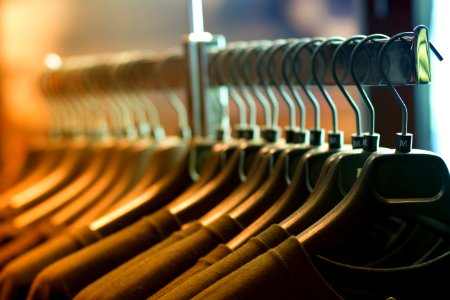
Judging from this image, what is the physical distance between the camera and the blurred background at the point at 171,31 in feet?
5.06

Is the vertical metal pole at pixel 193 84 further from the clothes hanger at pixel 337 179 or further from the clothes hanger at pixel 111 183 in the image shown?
the clothes hanger at pixel 337 179

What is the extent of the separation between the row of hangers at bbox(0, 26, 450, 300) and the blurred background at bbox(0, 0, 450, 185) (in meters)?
0.26

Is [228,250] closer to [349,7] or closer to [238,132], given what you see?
[238,132]

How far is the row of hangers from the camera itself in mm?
925

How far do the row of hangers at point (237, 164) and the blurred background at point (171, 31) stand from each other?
0.26 m

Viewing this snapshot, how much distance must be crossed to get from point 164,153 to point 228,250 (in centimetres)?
50

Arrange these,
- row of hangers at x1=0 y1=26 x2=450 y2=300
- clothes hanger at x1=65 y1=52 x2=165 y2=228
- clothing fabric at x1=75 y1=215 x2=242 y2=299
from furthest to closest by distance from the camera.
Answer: clothes hanger at x1=65 y1=52 x2=165 y2=228 → clothing fabric at x1=75 y1=215 x2=242 y2=299 → row of hangers at x1=0 y1=26 x2=450 y2=300

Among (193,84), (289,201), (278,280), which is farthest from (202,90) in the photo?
(278,280)

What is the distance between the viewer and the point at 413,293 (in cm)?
96

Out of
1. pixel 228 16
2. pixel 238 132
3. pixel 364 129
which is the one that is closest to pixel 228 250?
pixel 238 132

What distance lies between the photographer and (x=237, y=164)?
4.16 feet

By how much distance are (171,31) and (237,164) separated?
36.1 inches

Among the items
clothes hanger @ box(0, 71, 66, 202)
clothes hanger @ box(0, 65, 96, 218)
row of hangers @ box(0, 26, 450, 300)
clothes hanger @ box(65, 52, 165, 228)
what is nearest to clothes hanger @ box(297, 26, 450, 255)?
row of hangers @ box(0, 26, 450, 300)

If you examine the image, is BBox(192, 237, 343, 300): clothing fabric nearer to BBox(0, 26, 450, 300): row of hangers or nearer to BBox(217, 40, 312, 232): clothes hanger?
BBox(0, 26, 450, 300): row of hangers
